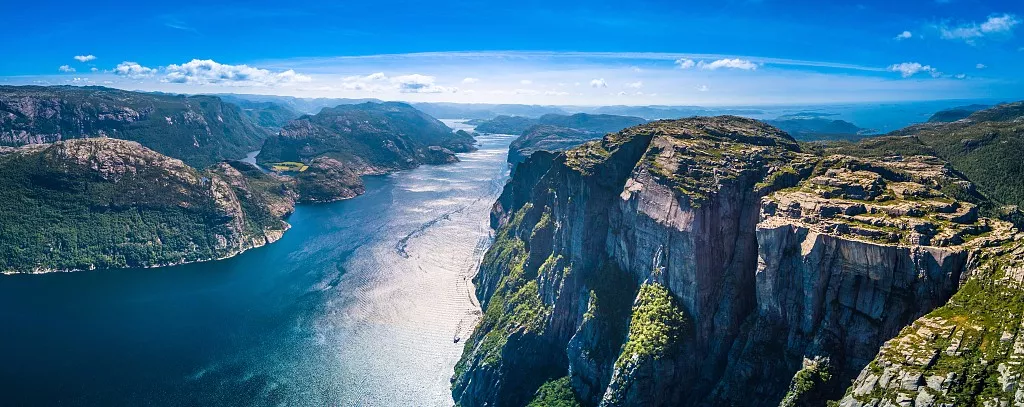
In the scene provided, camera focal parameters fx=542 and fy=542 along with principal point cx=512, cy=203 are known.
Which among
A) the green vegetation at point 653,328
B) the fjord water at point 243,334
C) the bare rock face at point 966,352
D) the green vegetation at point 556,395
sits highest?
the bare rock face at point 966,352

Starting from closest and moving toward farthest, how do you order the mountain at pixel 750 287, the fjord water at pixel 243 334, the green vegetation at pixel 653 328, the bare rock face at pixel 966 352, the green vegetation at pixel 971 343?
1. the bare rock face at pixel 966 352
2. the green vegetation at pixel 971 343
3. the mountain at pixel 750 287
4. the green vegetation at pixel 653 328
5. the fjord water at pixel 243 334

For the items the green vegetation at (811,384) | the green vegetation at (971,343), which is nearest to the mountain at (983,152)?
the green vegetation at (971,343)

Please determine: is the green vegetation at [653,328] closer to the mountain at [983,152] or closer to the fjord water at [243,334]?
the fjord water at [243,334]

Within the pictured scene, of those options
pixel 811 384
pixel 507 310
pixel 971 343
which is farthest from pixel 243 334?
pixel 971 343

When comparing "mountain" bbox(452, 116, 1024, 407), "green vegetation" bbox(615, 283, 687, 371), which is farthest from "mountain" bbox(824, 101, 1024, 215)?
"green vegetation" bbox(615, 283, 687, 371)

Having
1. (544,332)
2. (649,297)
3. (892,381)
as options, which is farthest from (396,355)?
(892,381)

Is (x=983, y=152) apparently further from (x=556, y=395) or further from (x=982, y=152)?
(x=556, y=395)

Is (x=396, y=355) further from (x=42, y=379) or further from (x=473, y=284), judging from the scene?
(x=42, y=379)
